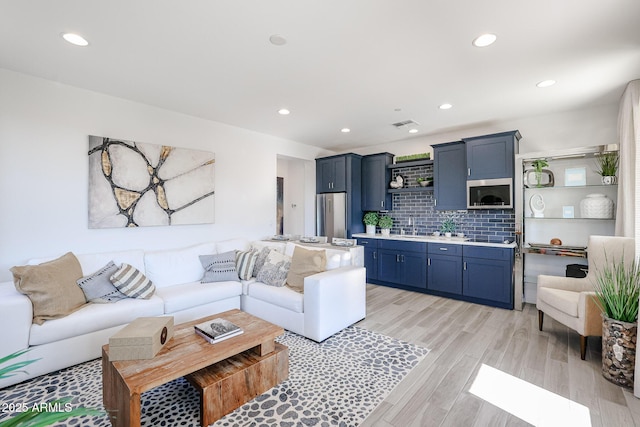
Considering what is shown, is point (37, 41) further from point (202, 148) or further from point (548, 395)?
point (548, 395)

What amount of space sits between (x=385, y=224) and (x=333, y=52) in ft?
12.0

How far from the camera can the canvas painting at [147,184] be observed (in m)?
3.26

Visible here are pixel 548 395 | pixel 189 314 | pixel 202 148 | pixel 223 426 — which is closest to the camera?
pixel 223 426

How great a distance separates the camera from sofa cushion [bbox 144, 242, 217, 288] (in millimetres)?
3338

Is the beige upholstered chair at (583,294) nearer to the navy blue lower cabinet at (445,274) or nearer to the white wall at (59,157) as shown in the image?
the navy blue lower cabinet at (445,274)

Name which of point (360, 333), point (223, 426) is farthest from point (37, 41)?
point (360, 333)

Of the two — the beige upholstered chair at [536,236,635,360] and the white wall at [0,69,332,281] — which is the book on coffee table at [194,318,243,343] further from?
the beige upholstered chair at [536,236,635,360]

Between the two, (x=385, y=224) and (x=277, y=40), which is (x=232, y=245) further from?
(x=385, y=224)

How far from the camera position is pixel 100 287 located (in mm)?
2777

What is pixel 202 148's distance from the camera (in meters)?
4.16

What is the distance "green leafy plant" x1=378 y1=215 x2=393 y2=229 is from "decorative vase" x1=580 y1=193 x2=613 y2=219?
2700 mm

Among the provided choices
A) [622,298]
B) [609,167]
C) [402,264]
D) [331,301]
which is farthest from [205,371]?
[609,167]

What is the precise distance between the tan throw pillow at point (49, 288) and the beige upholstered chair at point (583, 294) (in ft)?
14.5

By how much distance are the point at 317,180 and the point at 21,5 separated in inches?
180
